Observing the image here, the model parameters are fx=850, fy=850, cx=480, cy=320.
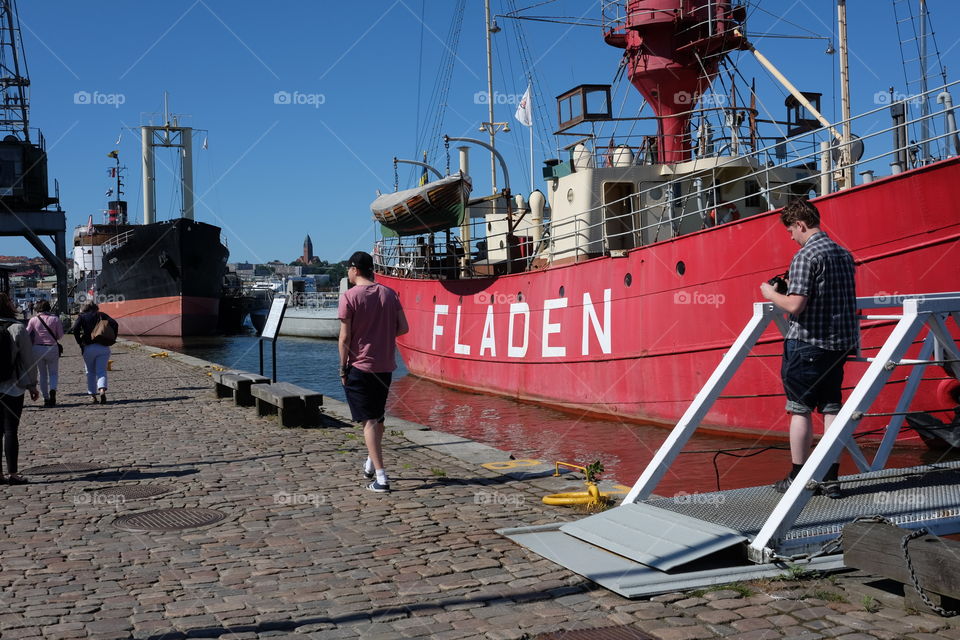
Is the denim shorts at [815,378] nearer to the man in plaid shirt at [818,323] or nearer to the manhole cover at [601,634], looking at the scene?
the man in plaid shirt at [818,323]

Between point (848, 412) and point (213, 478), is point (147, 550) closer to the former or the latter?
point (213, 478)

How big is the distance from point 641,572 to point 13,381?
5.99 metres

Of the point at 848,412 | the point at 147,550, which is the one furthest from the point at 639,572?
the point at 147,550

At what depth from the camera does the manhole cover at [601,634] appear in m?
3.73

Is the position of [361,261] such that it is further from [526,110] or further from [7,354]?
[526,110]

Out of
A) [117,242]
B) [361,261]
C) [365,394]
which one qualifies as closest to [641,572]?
[365,394]

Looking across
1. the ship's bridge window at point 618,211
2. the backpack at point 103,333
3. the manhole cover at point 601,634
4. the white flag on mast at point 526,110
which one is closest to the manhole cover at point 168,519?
the manhole cover at point 601,634

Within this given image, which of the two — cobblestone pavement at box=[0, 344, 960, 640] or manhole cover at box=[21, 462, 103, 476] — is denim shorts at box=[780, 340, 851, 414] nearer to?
cobblestone pavement at box=[0, 344, 960, 640]

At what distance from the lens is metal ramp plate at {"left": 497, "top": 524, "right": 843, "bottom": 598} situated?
Result: 4.30 metres

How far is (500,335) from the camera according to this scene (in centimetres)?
1855

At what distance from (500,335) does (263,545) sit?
1336cm

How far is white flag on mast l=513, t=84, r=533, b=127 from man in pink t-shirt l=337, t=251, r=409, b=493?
73.0 feet

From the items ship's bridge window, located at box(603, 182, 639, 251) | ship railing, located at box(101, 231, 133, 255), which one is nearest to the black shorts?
ship's bridge window, located at box(603, 182, 639, 251)

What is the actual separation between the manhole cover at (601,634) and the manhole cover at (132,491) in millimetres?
4280
